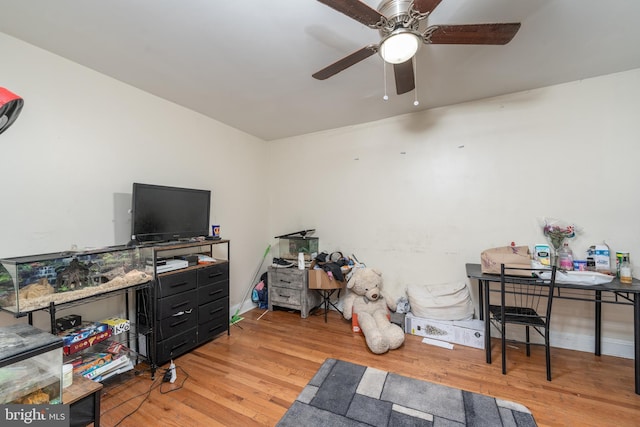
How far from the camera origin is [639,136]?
2264 millimetres

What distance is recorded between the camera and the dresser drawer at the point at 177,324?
87.1 inches

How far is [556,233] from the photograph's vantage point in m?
2.45

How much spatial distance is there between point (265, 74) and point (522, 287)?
3.26 m

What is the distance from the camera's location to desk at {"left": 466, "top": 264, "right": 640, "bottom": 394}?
6.23 feet

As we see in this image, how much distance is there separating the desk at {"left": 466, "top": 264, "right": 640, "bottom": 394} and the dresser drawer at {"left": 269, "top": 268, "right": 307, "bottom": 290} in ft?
6.01

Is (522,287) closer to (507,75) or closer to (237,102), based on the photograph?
(507,75)

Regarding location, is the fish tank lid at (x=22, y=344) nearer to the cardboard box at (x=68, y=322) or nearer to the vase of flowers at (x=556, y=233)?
the cardboard box at (x=68, y=322)

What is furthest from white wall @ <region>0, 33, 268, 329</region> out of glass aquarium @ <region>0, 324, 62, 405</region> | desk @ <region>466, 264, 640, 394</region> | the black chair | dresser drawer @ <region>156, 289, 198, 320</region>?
the black chair

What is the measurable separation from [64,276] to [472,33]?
2897mm

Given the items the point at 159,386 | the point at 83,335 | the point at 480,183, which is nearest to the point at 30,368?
the point at 83,335

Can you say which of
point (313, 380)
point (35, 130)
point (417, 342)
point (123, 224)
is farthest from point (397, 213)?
point (35, 130)

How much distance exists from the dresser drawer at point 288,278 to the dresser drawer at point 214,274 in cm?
73

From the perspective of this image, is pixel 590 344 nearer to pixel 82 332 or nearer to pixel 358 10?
pixel 358 10

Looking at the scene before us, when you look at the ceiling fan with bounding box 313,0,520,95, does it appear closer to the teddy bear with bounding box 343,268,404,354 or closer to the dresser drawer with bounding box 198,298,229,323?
the teddy bear with bounding box 343,268,404,354
